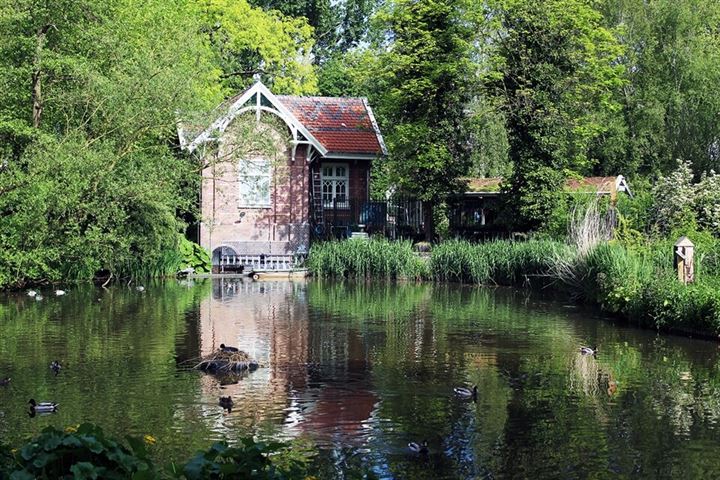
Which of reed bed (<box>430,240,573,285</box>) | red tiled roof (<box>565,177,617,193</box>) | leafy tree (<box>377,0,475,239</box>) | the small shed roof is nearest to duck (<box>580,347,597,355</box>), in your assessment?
reed bed (<box>430,240,573,285</box>)

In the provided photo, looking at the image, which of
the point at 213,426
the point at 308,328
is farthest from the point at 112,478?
the point at 308,328

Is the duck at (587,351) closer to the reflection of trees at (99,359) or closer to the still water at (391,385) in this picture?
the still water at (391,385)

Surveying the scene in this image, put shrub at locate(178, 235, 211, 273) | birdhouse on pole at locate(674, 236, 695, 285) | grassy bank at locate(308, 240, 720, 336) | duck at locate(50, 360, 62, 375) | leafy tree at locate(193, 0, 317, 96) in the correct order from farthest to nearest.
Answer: leafy tree at locate(193, 0, 317, 96)
shrub at locate(178, 235, 211, 273)
birdhouse on pole at locate(674, 236, 695, 285)
grassy bank at locate(308, 240, 720, 336)
duck at locate(50, 360, 62, 375)

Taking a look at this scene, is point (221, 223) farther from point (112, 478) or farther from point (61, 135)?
point (112, 478)

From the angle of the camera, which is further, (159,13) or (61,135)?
(159,13)

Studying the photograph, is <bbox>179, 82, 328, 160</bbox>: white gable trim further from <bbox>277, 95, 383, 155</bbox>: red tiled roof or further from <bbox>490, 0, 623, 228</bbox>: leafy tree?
<bbox>490, 0, 623, 228</bbox>: leafy tree

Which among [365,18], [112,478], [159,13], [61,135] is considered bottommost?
[112,478]

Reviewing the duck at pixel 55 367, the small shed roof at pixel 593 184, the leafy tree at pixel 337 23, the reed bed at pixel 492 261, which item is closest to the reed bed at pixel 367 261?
the reed bed at pixel 492 261

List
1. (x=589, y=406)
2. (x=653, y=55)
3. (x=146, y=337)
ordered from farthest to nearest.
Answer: (x=653, y=55) → (x=146, y=337) → (x=589, y=406)

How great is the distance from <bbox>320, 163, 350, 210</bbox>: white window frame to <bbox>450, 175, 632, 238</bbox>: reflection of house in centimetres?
448

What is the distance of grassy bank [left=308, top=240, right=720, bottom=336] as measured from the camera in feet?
62.8

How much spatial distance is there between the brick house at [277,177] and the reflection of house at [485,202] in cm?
387

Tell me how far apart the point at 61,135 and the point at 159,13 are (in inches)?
289

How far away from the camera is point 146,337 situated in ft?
60.5
